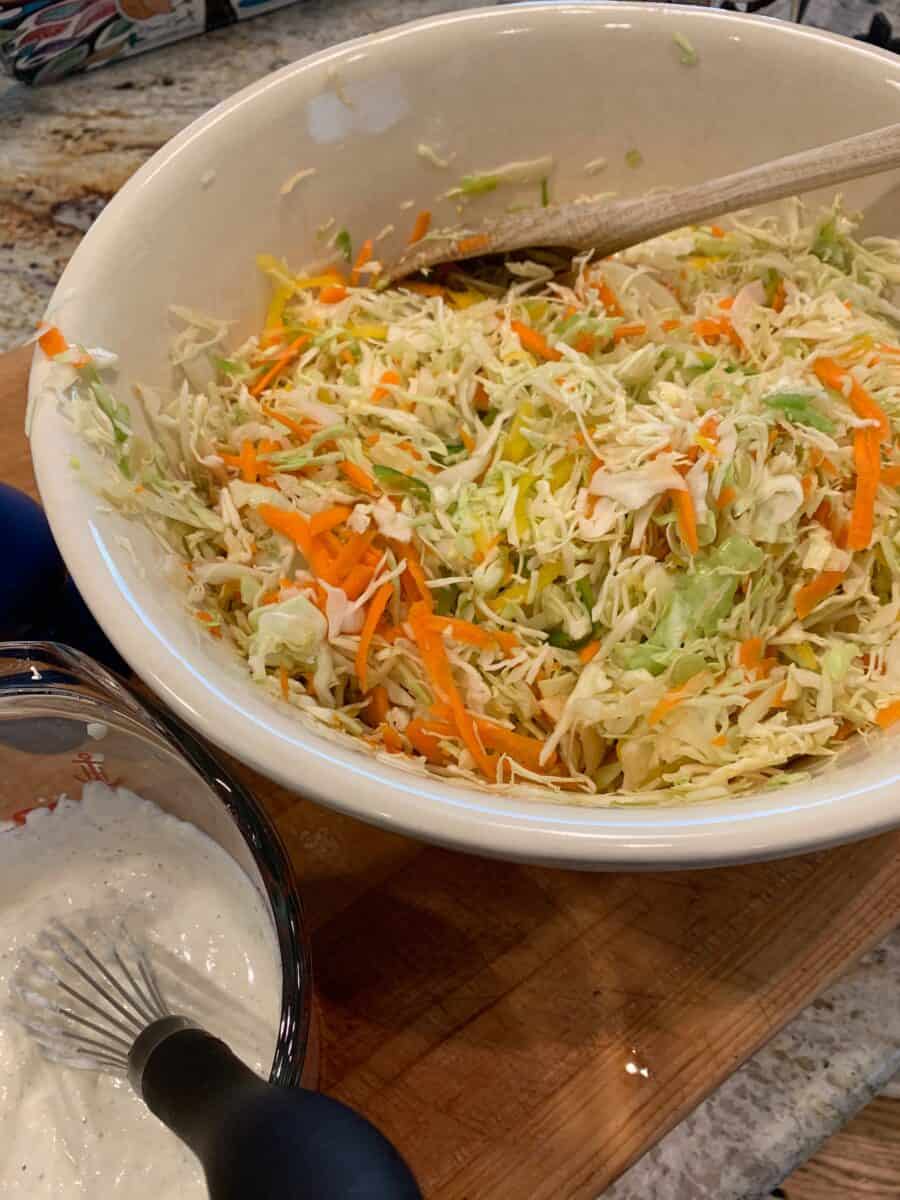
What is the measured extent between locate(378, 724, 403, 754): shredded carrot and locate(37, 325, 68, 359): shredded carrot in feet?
1.26

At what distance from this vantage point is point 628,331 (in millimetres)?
962

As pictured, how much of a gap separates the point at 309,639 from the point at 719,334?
527mm

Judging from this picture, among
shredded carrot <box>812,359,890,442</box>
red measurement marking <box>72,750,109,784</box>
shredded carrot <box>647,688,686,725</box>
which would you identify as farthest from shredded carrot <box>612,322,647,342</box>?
red measurement marking <box>72,750,109,784</box>

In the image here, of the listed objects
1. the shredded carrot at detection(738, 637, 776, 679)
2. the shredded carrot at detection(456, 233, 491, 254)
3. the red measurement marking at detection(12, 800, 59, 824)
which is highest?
the shredded carrot at detection(456, 233, 491, 254)

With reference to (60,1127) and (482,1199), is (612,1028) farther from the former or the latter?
(60,1127)

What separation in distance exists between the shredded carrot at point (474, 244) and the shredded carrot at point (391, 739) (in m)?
0.55

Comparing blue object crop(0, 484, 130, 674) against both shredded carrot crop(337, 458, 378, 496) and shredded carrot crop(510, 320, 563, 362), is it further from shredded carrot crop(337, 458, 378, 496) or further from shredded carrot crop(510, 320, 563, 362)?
shredded carrot crop(510, 320, 563, 362)

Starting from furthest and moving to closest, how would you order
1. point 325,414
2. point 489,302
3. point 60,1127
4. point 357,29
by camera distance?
point 357,29 < point 489,302 < point 325,414 < point 60,1127

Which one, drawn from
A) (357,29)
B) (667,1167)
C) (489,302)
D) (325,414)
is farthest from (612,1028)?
(357,29)

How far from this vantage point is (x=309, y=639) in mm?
747

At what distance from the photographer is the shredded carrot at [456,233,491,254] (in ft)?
3.38

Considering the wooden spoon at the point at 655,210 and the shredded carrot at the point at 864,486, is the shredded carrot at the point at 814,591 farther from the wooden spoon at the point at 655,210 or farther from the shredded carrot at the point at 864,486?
the wooden spoon at the point at 655,210

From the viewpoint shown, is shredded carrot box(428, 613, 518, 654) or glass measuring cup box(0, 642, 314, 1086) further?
shredded carrot box(428, 613, 518, 654)

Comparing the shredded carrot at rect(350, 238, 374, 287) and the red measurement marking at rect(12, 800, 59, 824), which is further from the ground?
the shredded carrot at rect(350, 238, 374, 287)
